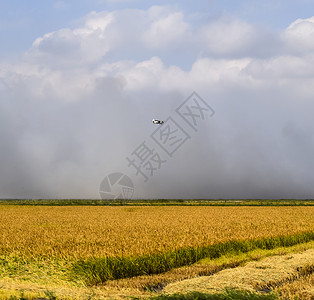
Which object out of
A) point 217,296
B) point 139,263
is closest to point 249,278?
point 217,296

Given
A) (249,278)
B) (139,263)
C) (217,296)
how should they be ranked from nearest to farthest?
1. (217,296)
2. (249,278)
3. (139,263)

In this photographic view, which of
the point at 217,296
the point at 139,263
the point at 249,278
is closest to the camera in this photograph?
the point at 217,296

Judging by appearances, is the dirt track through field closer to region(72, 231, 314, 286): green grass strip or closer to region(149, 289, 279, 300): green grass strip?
region(149, 289, 279, 300): green grass strip

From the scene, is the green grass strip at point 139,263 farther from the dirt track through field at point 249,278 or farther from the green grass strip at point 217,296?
the green grass strip at point 217,296

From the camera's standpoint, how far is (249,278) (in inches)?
418

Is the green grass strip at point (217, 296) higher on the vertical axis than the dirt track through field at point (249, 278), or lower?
higher

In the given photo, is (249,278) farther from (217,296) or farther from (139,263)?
(139,263)

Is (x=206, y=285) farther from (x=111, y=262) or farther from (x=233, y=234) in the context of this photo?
(x=233, y=234)

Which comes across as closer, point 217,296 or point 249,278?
point 217,296

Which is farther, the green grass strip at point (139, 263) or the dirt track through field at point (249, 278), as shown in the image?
the green grass strip at point (139, 263)

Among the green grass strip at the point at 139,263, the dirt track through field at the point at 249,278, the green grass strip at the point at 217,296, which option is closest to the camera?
the green grass strip at the point at 217,296

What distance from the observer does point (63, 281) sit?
11328 millimetres

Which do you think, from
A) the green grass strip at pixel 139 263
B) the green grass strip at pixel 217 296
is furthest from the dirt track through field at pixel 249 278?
the green grass strip at pixel 139 263

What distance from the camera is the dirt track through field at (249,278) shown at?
9.52m
